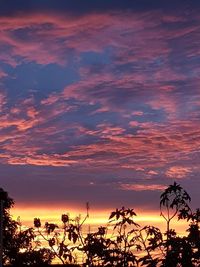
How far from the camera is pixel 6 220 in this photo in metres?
27.4

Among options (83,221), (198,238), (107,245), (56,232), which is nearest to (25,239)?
(56,232)

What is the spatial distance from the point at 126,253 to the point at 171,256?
6.69 ft

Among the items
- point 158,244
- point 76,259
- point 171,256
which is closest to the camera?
point 171,256

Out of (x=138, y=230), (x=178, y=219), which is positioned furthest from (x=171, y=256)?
(x=138, y=230)

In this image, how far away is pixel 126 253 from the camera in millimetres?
11406

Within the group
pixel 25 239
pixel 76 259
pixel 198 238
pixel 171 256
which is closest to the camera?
pixel 171 256

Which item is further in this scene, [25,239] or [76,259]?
[25,239]

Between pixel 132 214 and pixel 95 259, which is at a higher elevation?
pixel 132 214

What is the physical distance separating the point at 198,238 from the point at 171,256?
89cm

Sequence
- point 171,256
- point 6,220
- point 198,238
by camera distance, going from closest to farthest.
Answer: point 171,256
point 198,238
point 6,220

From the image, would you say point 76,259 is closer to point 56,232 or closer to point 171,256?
point 56,232

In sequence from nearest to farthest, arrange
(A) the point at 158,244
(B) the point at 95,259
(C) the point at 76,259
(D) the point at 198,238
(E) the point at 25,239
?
(D) the point at 198,238, (A) the point at 158,244, (B) the point at 95,259, (C) the point at 76,259, (E) the point at 25,239

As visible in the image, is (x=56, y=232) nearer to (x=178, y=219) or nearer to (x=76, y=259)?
(x=76, y=259)

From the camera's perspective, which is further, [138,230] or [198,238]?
[138,230]
